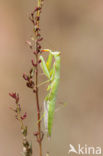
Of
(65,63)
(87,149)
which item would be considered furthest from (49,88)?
(65,63)

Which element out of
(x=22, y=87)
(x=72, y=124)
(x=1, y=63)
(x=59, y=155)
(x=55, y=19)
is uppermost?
(x=55, y=19)

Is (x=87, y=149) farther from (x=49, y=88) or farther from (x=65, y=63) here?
(x=49, y=88)

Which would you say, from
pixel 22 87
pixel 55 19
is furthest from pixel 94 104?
pixel 55 19

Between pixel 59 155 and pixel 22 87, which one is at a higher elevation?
pixel 22 87

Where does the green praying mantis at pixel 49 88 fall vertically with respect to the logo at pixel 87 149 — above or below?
above

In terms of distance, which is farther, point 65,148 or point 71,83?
point 71,83

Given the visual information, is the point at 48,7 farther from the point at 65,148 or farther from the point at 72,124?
the point at 65,148

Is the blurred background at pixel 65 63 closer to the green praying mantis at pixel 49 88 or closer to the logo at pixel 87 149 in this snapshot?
the logo at pixel 87 149

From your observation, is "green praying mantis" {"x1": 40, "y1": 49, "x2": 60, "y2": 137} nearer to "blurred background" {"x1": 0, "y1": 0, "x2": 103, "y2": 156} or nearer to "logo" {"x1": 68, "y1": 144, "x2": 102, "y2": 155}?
"logo" {"x1": 68, "y1": 144, "x2": 102, "y2": 155}

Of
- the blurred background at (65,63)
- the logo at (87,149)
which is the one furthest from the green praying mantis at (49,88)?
the blurred background at (65,63)
